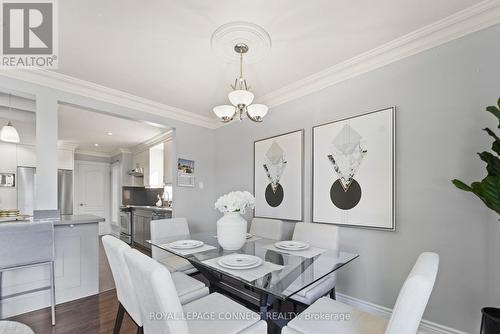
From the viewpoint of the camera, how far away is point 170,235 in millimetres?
2586

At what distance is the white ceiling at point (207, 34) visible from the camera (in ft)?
5.33

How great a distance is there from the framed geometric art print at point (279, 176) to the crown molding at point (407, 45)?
0.57m

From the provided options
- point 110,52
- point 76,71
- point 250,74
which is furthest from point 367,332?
point 76,71

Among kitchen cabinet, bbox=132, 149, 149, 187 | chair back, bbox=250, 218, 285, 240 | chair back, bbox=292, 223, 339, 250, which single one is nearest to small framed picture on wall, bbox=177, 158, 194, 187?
chair back, bbox=250, 218, 285, 240

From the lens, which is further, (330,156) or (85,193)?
(85,193)

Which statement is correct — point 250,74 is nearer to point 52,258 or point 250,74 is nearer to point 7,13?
point 7,13

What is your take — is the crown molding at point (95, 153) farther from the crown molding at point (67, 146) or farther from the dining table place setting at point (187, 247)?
the dining table place setting at point (187, 247)

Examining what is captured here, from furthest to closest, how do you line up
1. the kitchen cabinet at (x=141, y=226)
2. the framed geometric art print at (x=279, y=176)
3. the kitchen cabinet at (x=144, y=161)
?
the kitchen cabinet at (x=144, y=161) < the kitchen cabinet at (x=141, y=226) < the framed geometric art print at (x=279, y=176)

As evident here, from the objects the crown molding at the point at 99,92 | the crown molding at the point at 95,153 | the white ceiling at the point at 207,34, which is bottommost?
the crown molding at the point at 95,153

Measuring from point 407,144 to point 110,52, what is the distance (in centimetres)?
278

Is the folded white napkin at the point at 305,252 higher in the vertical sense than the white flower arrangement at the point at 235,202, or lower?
lower

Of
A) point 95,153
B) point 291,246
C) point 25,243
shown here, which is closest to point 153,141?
point 95,153

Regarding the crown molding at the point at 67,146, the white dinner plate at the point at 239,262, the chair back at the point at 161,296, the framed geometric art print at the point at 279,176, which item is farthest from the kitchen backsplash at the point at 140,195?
the chair back at the point at 161,296

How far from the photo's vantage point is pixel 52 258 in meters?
2.22
